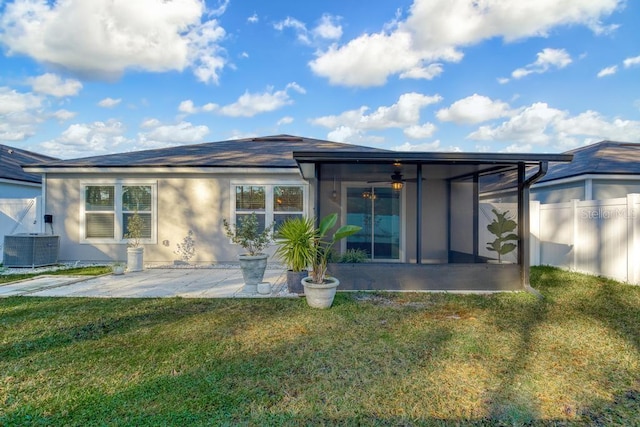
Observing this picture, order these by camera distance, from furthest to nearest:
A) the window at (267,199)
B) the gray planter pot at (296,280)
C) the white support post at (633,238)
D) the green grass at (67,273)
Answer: the window at (267,199), the green grass at (67,273), the white support post at (633,238), the gray planter pot at (296,280)

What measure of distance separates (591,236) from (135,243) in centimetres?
1082

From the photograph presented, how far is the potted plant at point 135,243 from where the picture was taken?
8227 mm

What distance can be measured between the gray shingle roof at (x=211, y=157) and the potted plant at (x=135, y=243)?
1492mm

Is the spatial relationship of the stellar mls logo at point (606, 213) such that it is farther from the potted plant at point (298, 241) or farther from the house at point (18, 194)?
the house at point (18, 194)

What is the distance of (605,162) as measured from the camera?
10320 mm

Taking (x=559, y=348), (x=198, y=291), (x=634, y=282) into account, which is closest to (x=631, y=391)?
(x=559, y=348)

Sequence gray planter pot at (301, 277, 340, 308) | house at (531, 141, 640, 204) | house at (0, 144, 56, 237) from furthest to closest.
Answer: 1. house at (531, 141, 640, 204)
2. house at (0, 144, 56, 237)
3. gray planter pot at (301, 277, 340, 308)

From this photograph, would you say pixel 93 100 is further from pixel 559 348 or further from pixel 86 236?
pixel 559 348

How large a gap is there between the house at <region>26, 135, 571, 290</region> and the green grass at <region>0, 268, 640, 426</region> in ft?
10.1

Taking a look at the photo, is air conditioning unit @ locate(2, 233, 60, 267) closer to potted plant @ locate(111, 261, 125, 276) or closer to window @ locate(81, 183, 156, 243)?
window @ locate(81, 183, 156, 243)

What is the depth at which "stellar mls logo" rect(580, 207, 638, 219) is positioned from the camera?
657cm

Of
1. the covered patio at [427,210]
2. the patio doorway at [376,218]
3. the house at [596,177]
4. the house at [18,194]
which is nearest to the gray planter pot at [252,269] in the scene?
the covered patio at [427,210]

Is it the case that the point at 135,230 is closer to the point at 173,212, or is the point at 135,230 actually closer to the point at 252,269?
the point at 173,212

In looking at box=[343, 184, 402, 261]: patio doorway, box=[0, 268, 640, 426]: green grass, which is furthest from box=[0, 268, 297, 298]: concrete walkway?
box=[343, 184, 402, 261]: patio doorway
